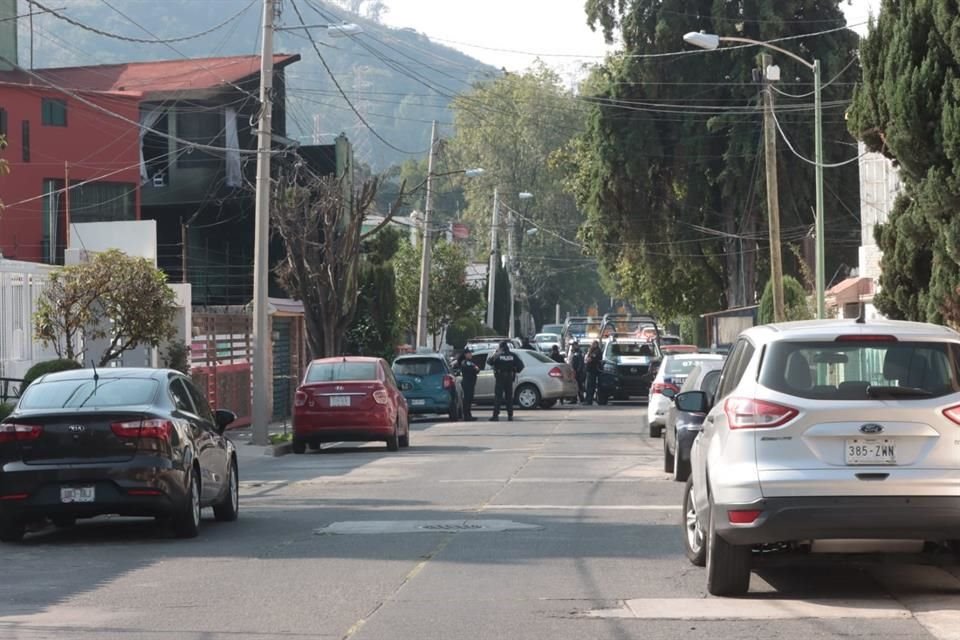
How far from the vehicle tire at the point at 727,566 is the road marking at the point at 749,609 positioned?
94 mm

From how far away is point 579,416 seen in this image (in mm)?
39844

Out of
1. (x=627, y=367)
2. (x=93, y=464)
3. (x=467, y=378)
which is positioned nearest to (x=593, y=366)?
(x=627, y=367)

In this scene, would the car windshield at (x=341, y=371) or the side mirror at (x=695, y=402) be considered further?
the car windshield at (x=341, y=371)

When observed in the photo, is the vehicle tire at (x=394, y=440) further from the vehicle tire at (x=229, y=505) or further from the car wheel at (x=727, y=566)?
the car wheel at (x=727, y=566)

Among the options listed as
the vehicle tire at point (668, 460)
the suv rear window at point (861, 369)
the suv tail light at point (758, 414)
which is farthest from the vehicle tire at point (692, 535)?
the vehicle tire at point (668, 460)

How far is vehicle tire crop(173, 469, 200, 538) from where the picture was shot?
47.3 ft

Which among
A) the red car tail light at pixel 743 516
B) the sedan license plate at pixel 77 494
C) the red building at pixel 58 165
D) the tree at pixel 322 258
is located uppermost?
the red building at pixel 58 165

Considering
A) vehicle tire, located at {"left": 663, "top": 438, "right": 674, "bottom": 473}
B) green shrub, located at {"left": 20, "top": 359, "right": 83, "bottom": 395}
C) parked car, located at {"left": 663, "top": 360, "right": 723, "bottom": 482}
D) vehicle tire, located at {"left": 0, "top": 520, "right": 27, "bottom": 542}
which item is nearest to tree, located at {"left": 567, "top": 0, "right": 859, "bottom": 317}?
parked car, located at {"left": 663, "top": 360, "right": 723, "bottom": 482}

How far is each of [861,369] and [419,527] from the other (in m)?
5.77

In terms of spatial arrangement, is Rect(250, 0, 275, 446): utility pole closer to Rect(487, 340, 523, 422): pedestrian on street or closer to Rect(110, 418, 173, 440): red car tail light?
Rect(487, 340, 523, 422): pedestrian on street

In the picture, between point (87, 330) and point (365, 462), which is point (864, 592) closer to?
point (365, 462)

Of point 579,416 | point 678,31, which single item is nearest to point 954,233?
point 579,416

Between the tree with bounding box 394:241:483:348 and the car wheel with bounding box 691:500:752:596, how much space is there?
5797 centimetres

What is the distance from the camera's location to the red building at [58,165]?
52594mm
